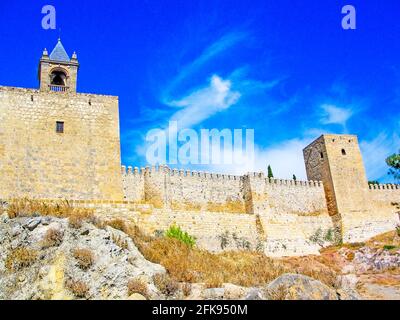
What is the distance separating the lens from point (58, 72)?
2402 cm

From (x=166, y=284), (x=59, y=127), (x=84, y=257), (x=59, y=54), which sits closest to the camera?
(x=166, y=284)

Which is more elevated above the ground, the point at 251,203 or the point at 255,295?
the point at 251,203

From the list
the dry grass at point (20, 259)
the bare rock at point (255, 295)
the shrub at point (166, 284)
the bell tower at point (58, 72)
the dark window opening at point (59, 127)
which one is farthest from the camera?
the bell tower at point (58, 72)

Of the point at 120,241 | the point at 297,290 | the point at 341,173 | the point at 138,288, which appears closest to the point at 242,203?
the point at 341,173

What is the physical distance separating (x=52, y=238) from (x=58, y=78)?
13052 millimetres

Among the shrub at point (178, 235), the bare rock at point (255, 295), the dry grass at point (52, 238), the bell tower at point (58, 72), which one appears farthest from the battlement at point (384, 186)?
the dry grass at point (52, 238)

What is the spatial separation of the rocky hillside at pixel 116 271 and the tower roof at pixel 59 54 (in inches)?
463

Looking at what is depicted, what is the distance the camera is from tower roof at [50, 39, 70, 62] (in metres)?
24.2

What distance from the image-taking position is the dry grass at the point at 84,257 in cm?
1243

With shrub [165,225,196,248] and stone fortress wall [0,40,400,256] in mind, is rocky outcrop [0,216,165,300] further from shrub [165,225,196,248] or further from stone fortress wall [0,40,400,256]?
shrub [165,225,196,248]

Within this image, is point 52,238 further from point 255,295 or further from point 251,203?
point 251,203

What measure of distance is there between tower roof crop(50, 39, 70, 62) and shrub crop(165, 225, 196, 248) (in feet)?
36.2

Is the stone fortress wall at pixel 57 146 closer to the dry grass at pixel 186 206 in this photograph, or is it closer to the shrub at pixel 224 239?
the shrub at pixel 224 239

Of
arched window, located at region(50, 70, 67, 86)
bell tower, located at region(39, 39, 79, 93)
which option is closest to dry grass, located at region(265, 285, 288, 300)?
bell tower, located at region(39, 39, 79, 93)
